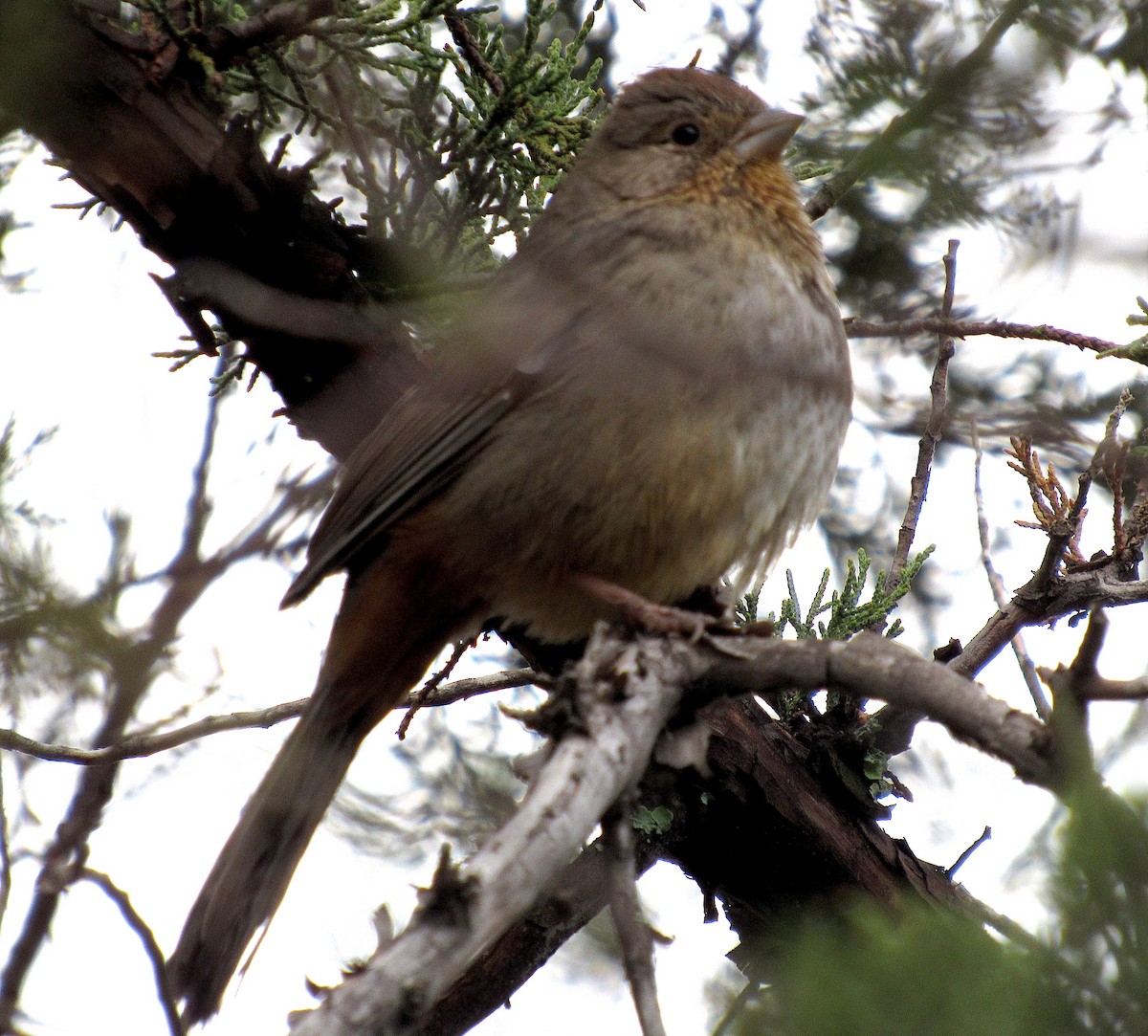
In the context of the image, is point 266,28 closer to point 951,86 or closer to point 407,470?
point 407,470

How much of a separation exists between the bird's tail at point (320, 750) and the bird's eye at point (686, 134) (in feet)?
6.10

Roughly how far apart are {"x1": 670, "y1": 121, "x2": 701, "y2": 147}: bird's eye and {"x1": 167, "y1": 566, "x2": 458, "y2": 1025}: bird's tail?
1859mm

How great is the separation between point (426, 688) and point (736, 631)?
1376mm

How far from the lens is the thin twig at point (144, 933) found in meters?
2.42

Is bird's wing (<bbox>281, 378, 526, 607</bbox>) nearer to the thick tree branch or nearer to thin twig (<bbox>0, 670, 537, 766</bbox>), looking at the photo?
thin twig (<bbox>0, 670, 537, 766</bbox>)

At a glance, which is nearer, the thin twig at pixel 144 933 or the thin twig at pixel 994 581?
the thin twig at pixel 144 933

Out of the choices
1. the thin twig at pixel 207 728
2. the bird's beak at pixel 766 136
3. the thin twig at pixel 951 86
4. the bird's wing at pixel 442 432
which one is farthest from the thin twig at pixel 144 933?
the bird's beak at pixel 766 136

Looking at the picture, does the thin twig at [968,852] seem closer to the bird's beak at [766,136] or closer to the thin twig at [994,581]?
the thin twig at [994,581]

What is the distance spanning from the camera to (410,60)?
401 cm

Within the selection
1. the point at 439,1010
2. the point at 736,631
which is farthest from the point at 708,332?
the point at 439,1010

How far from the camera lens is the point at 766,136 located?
170 inches

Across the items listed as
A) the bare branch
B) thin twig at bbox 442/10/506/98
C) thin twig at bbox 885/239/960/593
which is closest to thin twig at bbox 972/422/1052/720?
thin twig at bbox 885/239/960/593

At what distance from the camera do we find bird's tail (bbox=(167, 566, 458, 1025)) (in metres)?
3.51

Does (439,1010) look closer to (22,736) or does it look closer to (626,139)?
(22,736)
